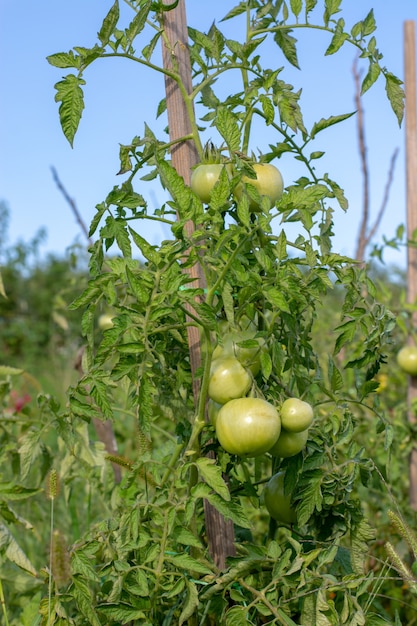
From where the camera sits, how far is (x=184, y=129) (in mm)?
1282

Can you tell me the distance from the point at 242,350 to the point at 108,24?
1.79 feet

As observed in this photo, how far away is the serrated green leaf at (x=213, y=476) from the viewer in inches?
41.2

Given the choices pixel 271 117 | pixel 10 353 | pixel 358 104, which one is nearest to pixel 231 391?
pixel 271 117

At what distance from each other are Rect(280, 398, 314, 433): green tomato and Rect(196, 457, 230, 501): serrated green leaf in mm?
134

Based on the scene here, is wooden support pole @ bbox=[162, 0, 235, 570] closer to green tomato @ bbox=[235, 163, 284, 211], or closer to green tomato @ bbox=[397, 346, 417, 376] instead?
green tomato @ bbox=[235, 163, 284, 211]

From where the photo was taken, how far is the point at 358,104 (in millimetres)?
3104

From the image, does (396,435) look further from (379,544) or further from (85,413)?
(85,413)

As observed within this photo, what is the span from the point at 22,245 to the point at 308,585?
10051 mm

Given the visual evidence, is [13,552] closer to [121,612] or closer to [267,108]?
[121,612]

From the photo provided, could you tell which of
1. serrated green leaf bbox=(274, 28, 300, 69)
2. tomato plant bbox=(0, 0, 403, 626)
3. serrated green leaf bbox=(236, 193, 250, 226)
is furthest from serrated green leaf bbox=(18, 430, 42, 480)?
serrated green leaf bbox=(274, 28, 300, 69)

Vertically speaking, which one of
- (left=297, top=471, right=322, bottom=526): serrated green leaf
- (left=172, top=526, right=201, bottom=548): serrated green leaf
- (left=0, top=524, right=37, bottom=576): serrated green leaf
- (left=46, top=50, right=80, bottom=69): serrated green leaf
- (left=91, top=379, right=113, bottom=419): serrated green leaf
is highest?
(left=46, top=50, right=80, bottom=69): serrated green leaf

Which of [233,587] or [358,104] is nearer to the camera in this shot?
[233,587]

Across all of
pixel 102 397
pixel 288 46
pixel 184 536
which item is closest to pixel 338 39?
pixel 288 46

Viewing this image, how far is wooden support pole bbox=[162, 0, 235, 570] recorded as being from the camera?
1275 mm
